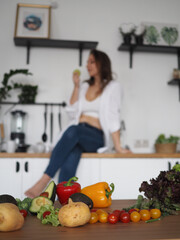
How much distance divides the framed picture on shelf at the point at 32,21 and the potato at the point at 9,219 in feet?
7.84

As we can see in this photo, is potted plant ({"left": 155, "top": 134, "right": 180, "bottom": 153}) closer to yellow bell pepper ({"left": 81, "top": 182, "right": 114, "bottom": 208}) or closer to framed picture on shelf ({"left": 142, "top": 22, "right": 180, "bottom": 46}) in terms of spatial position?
framed picture on shelf ({"left": 142, "top": 22, "right": 180, "bottom": 46})

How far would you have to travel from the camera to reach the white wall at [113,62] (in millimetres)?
2850

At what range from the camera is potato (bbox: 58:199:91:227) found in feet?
2.24

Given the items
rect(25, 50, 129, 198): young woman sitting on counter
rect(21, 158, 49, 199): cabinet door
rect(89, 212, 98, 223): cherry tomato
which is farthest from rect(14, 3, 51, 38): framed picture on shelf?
rect(89, 212, 98, 223): cherry tomato

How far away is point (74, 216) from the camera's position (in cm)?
68

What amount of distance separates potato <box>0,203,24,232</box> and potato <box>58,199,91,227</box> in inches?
3.9

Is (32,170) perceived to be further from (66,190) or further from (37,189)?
(66,190)

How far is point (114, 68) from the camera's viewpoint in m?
2.96

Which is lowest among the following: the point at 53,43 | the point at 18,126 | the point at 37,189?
the point at 37,189

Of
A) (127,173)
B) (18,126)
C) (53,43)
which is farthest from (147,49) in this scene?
(18,126)

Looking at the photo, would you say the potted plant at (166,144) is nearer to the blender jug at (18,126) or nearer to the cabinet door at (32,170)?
the cabinet door at (32,170)

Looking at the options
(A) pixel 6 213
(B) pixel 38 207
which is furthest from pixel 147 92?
(A) pixel 6 213

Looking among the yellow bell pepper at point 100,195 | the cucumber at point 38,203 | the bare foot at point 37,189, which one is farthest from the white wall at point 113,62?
the cucumber at point 38,203

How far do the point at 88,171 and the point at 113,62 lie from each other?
49.5 inches
